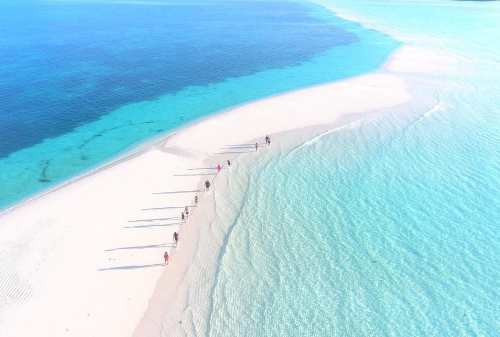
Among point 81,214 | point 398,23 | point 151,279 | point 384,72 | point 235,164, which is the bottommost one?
point 151,279

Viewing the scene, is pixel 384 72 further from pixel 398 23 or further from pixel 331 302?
pixel 398 23

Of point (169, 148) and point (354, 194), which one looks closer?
point (354, 194)

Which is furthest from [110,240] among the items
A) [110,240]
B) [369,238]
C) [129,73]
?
[129,73]

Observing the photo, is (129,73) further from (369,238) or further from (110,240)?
(369,238)

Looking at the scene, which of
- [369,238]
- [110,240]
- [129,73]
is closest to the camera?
[110,240]

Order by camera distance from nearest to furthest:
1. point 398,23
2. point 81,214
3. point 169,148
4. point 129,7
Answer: point 81,214 < point 169,148 < point 398,23 < point 129,7

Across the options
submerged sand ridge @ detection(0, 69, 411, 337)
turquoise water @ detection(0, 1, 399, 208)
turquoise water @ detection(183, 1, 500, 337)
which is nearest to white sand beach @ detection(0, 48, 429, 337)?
submerged sand ridge @ detection(0, 69, 411, 337)

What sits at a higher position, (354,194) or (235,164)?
(235,164)

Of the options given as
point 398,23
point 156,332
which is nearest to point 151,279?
point 156,332
